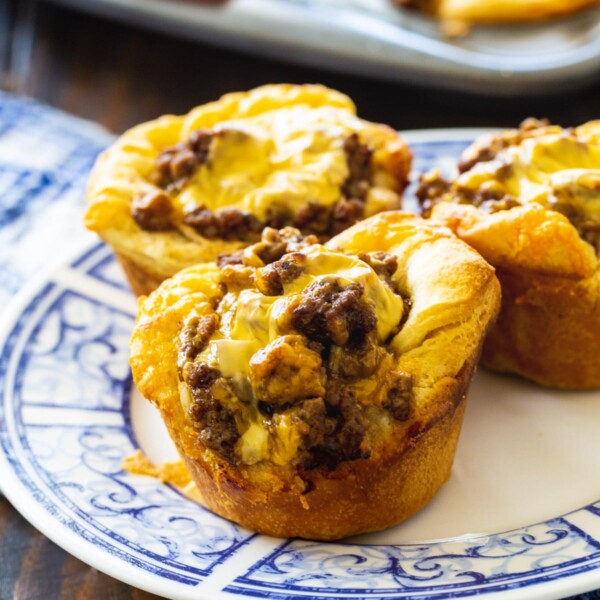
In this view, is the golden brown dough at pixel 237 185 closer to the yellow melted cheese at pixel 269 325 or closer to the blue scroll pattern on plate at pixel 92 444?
the blue scroll pattern on plate at pixel 92 444

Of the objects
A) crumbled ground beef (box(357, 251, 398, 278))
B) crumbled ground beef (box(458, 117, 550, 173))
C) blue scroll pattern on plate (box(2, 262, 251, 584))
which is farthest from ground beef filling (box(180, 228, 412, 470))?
crumbled ground beef (box(458, 117, 550, 173))

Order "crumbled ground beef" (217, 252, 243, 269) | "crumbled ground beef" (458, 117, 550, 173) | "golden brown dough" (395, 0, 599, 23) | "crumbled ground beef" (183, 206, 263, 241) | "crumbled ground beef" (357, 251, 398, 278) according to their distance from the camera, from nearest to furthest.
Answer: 1. "crumbled ground beef" (357, 251, 398, 278)
2. "crumbled ground beef" (217, 252, 243, 269)
3. "crumbled ground beef" (183, 206, 263, 241)
4. "crumbled ground beef" (458, 117, 550, 173)
5. "golden brown dough" (395, 0, 599, 23)

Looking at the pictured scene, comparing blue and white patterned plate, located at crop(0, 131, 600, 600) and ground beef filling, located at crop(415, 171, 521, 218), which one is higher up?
ground beef filling, located at crop(415, 171, 521, 218)

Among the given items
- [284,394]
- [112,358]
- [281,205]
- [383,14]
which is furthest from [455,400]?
[383,14]

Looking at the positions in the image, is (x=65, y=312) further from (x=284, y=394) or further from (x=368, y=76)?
(x=368, y=76)

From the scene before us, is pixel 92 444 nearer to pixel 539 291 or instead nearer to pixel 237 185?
pixel 237 185

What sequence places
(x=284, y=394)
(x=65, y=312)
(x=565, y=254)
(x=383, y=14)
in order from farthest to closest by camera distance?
(x=383, y=14) → (x=65, y=312) → (x=565, y=254) → (x=284, y=394)

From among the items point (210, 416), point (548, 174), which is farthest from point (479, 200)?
point (210, 416)

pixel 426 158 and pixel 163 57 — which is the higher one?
pixel 426 158

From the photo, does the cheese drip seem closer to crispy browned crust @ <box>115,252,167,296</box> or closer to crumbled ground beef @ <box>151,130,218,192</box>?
crispy browned crust @ <box>115,252,167,296</box>
